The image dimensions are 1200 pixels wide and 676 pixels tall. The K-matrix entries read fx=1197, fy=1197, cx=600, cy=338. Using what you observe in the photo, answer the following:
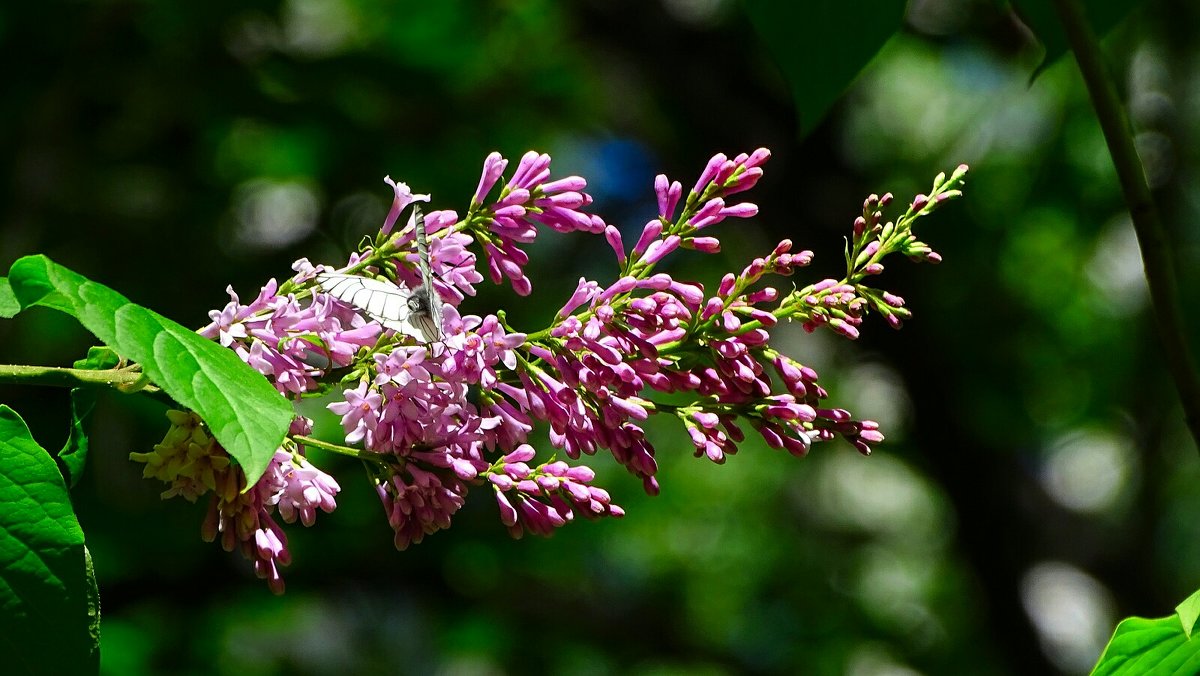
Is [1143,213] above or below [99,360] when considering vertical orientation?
above

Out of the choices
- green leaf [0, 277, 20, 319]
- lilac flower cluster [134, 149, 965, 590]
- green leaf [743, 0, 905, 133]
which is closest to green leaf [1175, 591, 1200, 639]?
lilac flower cluster [134, 149, 965, 590]

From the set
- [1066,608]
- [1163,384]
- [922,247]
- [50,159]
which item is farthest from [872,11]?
[1066,608]

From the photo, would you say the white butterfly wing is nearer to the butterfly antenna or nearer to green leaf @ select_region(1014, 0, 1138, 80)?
the butterfly antenna

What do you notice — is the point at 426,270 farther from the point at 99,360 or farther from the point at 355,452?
the point at 99,360

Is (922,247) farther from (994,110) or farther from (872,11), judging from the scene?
(994,110)

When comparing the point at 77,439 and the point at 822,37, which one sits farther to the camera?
the point at 822,37

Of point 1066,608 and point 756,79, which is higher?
point 756,79

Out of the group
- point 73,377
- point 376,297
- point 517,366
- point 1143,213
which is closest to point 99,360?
point 73,377
